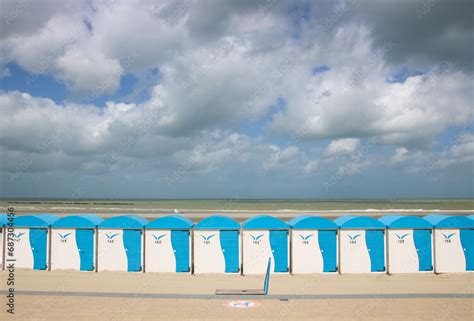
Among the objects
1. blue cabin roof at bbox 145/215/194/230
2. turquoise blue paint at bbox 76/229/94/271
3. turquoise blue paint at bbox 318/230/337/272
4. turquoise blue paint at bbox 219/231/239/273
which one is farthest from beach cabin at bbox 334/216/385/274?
turquoise blue paint at bbox 76/229/94/271

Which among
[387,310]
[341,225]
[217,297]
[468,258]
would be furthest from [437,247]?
[217,297]

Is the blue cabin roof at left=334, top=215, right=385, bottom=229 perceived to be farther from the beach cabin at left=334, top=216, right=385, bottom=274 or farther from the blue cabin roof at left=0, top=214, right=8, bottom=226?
the blue cabin roof at left=0, top=214, right=8, bottom=226

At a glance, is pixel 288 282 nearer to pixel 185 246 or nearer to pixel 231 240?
pixel 231 240

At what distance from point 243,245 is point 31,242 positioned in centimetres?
763

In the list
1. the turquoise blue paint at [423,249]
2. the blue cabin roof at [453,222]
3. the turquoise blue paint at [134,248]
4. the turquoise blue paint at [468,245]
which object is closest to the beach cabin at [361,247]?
the turquoise blue paint at [423,249]

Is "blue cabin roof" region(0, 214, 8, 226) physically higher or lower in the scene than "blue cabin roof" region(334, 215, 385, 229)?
higher

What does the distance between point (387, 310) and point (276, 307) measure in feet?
8.88

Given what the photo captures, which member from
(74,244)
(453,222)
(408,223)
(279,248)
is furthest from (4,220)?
(453,222)

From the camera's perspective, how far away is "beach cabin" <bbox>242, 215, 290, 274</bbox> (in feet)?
44.8

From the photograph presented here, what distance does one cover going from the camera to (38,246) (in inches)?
558

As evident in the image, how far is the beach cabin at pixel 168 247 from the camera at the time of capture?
13750 mm

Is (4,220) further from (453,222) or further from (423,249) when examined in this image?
(453,222)

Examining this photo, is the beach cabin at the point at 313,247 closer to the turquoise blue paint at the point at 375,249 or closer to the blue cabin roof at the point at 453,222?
the turquoise blue paint at the point at 375,249

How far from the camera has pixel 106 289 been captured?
1170 cm
